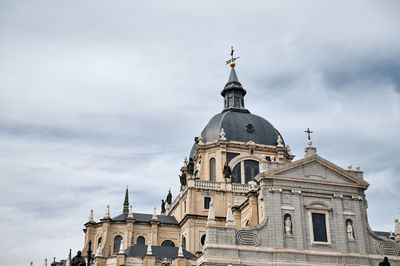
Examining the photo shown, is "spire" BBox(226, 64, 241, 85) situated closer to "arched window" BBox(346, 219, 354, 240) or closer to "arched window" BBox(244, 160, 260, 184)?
"arched window" BBox(244, 160, 260, 184)

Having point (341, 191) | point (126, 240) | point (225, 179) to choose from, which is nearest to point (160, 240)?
point (126, 240)

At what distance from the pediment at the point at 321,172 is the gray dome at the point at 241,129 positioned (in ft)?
58.8

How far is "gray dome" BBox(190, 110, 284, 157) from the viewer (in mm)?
58562

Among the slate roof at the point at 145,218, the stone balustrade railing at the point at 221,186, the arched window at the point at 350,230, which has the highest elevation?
the stone balustrade railing at the point at 221,186

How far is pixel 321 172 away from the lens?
40.6 metres

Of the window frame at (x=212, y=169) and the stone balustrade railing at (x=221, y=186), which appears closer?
the stone balustrade railing at (x=221, y=186)

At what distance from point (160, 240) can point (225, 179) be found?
9537 mm

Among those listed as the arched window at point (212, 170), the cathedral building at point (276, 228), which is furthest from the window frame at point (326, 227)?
the arched window at point (212, 170)

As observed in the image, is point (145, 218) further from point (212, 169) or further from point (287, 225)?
point (287, 225)

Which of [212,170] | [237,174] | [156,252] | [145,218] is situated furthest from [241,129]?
[156,252]

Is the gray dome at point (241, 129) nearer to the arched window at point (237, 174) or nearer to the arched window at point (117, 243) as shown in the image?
the arched window at point (237, 174)

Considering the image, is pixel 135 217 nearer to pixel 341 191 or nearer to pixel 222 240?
pixel 222 240

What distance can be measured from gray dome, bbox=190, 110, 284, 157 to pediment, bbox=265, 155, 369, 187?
58.8ft

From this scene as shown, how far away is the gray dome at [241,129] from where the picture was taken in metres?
58.6
